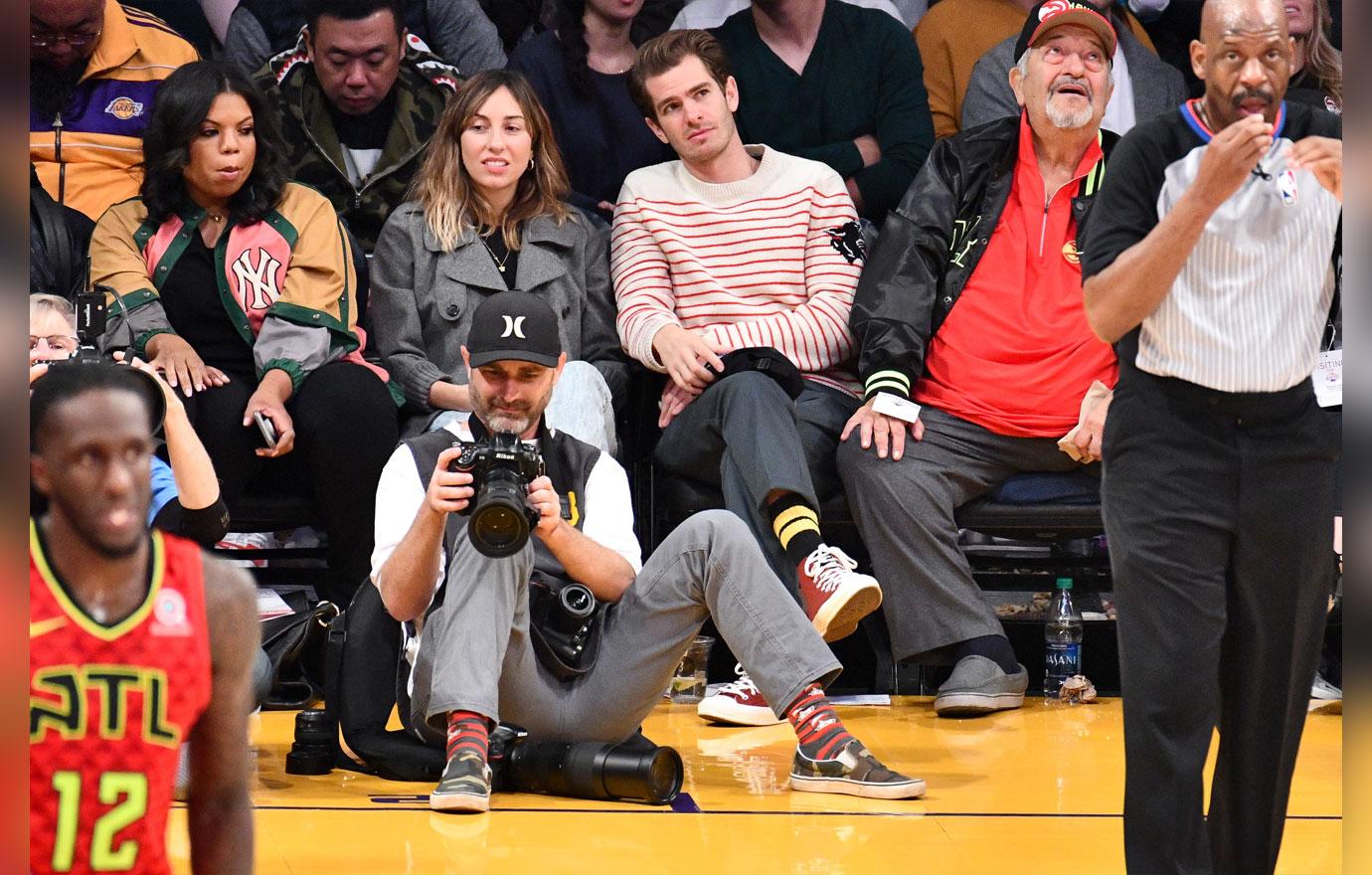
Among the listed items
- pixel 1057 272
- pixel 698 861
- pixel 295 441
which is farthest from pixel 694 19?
pixel 698 861

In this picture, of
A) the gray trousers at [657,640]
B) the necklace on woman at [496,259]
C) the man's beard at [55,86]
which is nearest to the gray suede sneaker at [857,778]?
the gray trousers at [657,640]

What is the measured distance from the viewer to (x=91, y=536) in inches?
48.1

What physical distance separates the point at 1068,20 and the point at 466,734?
256 centimetres

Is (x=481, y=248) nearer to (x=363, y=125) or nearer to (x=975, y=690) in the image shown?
(x=363, y=125)

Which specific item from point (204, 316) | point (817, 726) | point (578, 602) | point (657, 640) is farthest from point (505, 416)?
point (204, 316)

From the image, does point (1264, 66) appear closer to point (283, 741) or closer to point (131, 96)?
point (283, 741)

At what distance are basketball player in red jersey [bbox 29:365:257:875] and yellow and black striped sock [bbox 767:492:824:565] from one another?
3.02 m

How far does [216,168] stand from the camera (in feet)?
15.4

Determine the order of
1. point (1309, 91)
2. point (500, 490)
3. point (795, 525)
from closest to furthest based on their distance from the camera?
point (500, 490) → point (795, 525) → point (1309, 91)

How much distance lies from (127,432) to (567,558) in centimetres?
233

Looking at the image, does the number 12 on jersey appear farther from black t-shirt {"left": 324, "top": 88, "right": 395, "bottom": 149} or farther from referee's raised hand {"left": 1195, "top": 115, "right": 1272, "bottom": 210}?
black t-shirt {"left": 324, "top": 88, "right": 395, "bottom": 149}

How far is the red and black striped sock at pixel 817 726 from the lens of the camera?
11.7 feet

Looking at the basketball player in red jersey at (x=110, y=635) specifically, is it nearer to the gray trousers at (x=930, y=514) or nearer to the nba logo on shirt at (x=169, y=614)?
the nba logo on shirt at (x=169, y=614)

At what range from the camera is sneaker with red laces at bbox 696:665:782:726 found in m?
4.36
